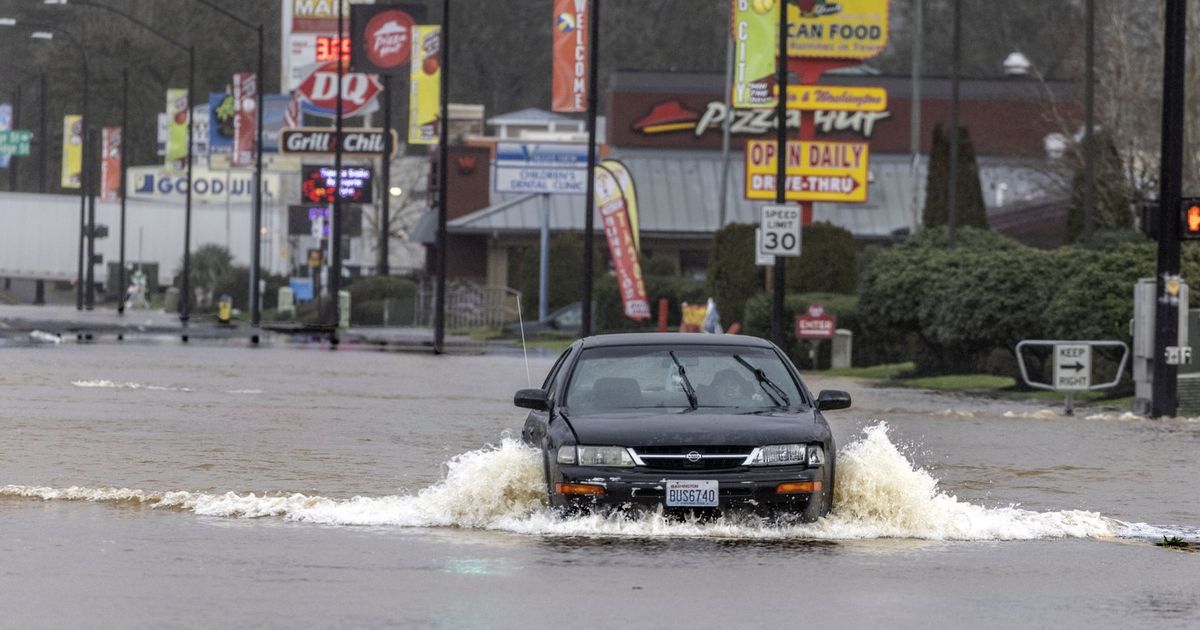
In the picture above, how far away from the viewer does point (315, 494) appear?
17547 millimetres

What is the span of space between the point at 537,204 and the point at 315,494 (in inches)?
2539

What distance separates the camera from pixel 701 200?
80.4 m

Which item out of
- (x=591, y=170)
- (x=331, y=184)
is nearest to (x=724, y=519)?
(x=591, y=170)

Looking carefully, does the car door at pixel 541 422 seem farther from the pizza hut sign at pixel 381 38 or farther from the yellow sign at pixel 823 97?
the pizza hut sign at pixel 381 38

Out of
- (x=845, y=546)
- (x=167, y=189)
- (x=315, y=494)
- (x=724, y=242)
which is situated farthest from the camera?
(x=167, y=189)

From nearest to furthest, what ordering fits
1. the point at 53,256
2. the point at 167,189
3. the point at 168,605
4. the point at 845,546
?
the point at 168,605 → the point at 845,546 → the point at 53,256 → the point at 167,189

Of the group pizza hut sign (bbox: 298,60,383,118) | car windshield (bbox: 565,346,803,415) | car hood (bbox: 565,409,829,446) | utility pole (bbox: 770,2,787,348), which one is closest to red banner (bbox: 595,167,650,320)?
utility pole (bbox: 770,2,787,348)

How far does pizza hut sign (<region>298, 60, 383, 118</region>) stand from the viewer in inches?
3300

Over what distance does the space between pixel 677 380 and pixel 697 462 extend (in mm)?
1557

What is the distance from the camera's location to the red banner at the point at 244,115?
82.8m

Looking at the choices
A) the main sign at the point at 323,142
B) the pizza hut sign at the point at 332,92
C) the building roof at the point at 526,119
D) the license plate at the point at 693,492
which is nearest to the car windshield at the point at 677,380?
the license plate at the point at 693,492

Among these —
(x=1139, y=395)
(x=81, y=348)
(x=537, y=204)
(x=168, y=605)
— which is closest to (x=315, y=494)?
(x=168, y=605)

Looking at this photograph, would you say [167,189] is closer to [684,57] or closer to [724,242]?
[684,57]

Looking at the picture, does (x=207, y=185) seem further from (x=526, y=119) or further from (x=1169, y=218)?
(x=1169, y=218)
